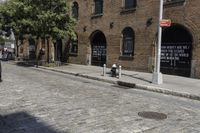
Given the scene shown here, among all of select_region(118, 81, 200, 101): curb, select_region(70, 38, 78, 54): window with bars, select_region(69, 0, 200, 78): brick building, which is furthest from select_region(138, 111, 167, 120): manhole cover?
select_region(70, 38, 78, 54): window with bars

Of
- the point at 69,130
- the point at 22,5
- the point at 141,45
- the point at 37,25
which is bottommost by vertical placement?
the point at 69,130

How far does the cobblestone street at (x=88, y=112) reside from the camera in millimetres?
6602

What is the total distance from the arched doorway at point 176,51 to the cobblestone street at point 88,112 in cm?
651

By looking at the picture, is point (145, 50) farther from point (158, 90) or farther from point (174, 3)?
point (158, 90)

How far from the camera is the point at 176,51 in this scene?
18.1 metres

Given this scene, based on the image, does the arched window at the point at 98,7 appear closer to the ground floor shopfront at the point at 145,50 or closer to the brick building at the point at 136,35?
the brick building at the point at 136,35

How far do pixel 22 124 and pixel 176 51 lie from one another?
521 inches

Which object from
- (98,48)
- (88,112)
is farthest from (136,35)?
(88,112)

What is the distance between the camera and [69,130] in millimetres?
6379

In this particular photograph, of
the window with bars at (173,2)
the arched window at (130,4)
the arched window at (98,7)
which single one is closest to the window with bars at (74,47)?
the arched window at (98,7)

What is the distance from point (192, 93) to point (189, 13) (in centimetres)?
680

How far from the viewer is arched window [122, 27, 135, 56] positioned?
21031 millimetres

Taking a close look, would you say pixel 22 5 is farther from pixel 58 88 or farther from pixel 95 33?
pixel 58 88

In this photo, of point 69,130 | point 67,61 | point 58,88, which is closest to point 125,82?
point 58,88
